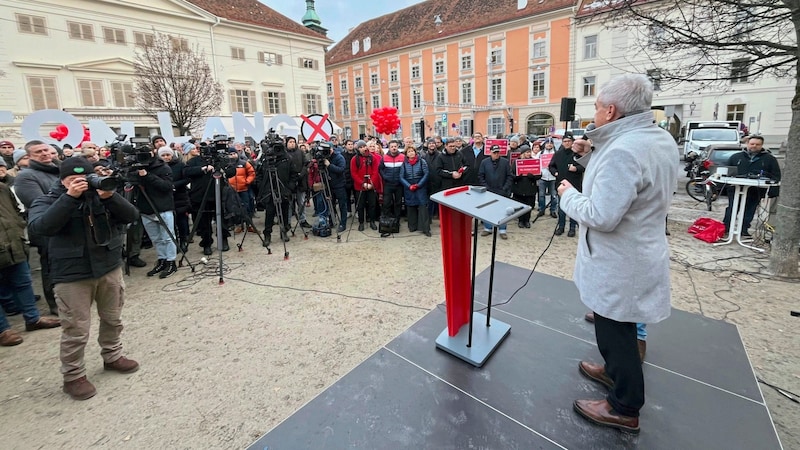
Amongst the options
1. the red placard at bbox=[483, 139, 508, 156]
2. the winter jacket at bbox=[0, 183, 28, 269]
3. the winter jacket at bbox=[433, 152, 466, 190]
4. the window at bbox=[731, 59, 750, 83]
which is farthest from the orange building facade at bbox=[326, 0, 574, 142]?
the winter jacket at bbox=[0, 183, 28, 269]

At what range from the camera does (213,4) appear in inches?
1113

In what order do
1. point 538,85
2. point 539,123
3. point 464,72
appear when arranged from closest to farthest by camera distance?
point 538,85, point 539,123, point 464,72

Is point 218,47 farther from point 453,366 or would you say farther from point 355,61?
point 453,366

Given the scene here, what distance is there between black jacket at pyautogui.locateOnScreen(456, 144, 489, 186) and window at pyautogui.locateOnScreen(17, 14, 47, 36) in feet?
89.8

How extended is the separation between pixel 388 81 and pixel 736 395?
44671mm

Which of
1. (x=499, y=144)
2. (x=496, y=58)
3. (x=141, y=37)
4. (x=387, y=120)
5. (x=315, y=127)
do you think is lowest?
(x=499, y=144)

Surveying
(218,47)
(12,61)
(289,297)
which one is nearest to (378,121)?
(289,297)

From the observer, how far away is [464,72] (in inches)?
1467

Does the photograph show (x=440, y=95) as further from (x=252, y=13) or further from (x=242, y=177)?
(x=242, y=177)

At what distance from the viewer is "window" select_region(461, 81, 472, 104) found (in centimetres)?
3728

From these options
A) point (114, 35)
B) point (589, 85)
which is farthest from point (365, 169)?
point (589, 85)

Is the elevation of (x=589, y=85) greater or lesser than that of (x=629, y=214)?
greater

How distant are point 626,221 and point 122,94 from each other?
3047 centimetres

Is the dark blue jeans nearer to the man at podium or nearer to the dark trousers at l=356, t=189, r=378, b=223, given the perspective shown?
the dark trousers at l=356, t=189, r=378, b=223
